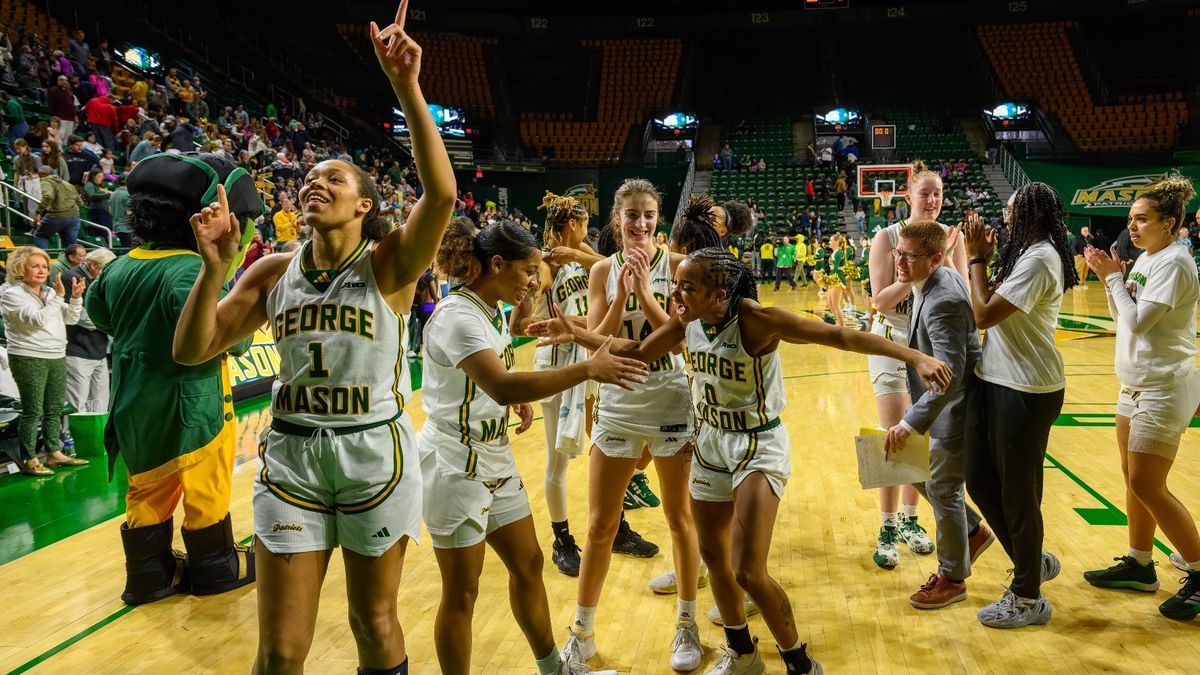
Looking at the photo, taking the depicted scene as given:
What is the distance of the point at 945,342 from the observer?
375 cm

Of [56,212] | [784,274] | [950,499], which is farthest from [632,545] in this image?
[784,274]

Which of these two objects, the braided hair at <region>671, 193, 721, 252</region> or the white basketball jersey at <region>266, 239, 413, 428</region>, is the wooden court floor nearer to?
the white basketball jersey at <region>266, 239, 413, 428</region>

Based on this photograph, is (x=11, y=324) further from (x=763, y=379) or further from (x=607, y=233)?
(x=763, y=379)

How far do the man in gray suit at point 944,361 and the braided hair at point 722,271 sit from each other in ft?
3.24

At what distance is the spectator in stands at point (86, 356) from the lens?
735cm

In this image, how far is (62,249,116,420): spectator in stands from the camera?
735 cm

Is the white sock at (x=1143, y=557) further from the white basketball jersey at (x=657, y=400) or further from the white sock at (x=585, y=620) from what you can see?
the white sock at (x=585, y=620)

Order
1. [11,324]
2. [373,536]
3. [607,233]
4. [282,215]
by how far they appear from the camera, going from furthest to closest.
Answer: [282,215] → [11,324] → [607,233] → [373,536]

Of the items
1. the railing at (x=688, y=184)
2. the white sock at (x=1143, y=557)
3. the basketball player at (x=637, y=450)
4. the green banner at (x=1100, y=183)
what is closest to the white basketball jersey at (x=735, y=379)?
the basketball player at (x=637, y=450)

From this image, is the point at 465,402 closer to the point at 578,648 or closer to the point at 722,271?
the point at 722,271

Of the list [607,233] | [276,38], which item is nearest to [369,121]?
[276,38]

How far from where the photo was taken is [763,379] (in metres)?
3.25

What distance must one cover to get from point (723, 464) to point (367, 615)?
1.46 m

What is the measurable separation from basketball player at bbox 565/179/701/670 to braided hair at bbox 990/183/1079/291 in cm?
163
